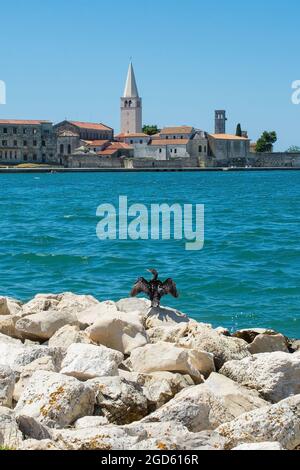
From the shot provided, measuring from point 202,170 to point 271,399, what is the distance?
341ft

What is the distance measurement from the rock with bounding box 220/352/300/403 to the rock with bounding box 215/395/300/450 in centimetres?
113

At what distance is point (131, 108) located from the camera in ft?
394

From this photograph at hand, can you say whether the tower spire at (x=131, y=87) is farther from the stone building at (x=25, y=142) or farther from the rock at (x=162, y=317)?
the rock at (x=162, y=317)

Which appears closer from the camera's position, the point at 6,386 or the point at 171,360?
the point at 6,386

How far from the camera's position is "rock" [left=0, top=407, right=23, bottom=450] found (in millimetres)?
4605

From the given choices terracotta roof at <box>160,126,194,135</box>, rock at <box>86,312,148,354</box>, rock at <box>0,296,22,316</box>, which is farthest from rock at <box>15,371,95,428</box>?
terracotta roof at <box>160,126,194,135</box>

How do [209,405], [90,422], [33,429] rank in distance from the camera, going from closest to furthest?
[33,429] → [90,422] → [209,405]


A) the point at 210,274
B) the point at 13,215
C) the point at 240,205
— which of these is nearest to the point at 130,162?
the point at 240,205

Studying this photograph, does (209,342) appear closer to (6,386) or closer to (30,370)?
(30,370)

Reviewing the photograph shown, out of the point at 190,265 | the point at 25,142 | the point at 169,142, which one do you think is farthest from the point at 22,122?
the point at 190,265

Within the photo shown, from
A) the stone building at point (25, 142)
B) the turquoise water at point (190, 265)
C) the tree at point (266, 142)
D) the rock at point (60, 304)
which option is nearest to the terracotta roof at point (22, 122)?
the stone building at point (25, 142)

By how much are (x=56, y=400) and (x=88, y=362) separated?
799 mm
